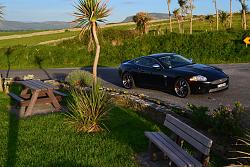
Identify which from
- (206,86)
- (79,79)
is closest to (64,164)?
(206,86)

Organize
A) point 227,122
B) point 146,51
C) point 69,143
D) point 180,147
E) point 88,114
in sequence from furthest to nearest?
point 146,51
point 88,114
point 69,143
point 227,122
point 180,147

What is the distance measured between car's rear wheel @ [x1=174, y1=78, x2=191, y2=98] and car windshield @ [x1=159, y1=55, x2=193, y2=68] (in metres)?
0.98

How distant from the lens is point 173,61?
14.5 metres

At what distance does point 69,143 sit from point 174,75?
21.8 feet

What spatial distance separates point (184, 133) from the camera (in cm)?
595

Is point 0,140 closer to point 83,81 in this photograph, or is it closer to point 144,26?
point 83,81

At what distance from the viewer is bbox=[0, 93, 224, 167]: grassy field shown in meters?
6.63

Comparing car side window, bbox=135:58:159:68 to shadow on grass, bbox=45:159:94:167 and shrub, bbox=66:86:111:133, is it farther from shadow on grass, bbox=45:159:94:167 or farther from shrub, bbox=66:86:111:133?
shadow on grass, bbox=45:159:94:167

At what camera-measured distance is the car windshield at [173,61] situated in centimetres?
1424

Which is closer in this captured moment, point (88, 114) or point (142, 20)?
point (88, 114)

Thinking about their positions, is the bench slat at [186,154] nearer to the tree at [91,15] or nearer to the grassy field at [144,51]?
the tree at [91,15]

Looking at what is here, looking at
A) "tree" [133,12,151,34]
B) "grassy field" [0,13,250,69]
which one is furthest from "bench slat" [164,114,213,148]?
"tree" [133,12,151,34]

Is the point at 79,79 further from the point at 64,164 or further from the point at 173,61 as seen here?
the point at 64,164

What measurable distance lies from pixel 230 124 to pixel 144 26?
3458cm
